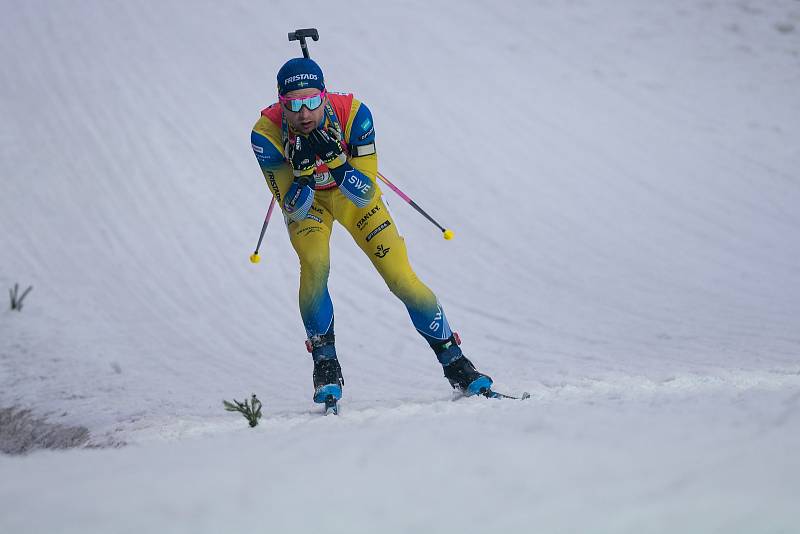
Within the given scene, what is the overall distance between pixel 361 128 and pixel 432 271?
4.92m

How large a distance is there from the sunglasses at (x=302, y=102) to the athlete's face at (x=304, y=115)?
0.6 inches

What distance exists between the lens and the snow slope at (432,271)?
302 centimetres

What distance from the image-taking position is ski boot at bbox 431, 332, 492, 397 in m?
5.73

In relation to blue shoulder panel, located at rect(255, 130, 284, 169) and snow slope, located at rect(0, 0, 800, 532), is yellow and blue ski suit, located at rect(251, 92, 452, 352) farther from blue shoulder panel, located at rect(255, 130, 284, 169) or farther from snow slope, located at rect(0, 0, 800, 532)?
snow slope, located at rect(0, 0, 800, 532)

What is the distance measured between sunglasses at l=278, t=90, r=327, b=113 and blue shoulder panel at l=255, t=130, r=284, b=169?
0.32 metres

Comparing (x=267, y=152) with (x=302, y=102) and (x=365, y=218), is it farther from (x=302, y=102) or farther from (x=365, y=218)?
(x=365, y=218)

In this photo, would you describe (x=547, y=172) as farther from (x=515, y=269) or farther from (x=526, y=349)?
(x=526, y=349)

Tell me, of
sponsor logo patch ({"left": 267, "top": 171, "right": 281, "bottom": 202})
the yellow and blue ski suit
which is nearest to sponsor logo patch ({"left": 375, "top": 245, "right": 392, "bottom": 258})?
the yellow and blue ski suit

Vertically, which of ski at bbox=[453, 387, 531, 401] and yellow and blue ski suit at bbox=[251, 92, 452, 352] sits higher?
yellow and blue ski suit at bbox=[251, 92, 452, 352]

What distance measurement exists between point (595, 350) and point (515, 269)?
254cm

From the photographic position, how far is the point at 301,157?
5465 millimetres

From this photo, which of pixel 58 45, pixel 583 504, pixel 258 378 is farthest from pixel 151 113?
pixel 583 504

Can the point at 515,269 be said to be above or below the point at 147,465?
above

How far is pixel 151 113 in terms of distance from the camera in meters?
13.1
